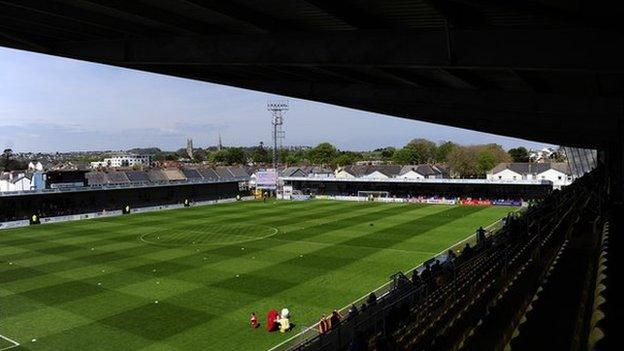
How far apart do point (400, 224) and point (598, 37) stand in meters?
42.9

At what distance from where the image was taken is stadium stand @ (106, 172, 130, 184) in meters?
72.3

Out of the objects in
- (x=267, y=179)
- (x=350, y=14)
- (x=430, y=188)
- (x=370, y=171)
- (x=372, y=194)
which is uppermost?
(x=350, y=14)

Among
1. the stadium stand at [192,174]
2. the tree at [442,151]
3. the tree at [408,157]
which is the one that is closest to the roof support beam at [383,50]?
the stadium stand at [192,174]

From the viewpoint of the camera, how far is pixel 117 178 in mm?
73438

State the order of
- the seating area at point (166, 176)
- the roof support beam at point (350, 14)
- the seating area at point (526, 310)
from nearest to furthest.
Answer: the seating area at point (526, 310) < the roof support beam at point (350, 14) < the seating area at point (166, 176)

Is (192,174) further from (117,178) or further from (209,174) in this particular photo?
(117,178)

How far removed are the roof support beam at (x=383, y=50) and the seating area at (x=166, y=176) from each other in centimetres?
6491

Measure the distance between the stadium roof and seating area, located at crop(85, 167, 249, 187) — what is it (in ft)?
212

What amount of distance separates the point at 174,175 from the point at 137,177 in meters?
7.84

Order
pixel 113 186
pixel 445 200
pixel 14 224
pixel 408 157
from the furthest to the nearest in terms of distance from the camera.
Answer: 1. pixel 408 157
2. pixel 445 200
3. pixel 113 186
4. pixel 14 224

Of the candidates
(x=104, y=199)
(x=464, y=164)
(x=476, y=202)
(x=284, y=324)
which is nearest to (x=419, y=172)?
(x=464, y=164)

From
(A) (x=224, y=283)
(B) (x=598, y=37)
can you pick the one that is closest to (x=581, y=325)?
(B) (x=598, y=37)

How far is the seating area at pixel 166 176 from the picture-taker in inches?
2817

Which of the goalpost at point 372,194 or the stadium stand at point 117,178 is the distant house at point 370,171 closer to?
the goalpost at point 372,194
